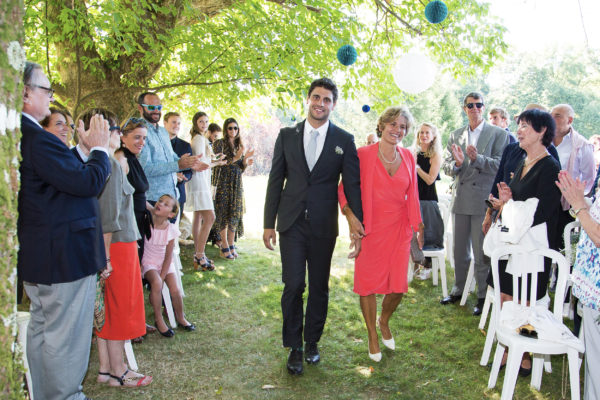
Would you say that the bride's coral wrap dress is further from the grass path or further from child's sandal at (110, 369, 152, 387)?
child's sandal at (110, 369, 152, 387)

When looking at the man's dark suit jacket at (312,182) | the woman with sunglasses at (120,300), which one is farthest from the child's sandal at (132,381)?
the man's dark suit jacket at (312,182)

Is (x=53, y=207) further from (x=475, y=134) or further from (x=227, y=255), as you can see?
(x=227, y=255)

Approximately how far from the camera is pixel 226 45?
17.6 feet

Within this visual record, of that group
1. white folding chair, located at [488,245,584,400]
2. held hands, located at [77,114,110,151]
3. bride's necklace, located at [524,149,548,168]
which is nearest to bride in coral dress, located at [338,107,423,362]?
white folding chair, located at [488,245,584,400]

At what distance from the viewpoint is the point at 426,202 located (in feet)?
18.2

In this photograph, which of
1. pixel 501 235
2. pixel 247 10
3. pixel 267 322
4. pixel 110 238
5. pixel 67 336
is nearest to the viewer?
pixel 67 336

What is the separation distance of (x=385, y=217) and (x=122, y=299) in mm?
2205

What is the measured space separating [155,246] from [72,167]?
1.87m

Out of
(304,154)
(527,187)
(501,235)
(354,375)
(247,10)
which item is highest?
(247,10)

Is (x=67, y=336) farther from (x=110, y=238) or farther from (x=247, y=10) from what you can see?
(x=247, y=10)

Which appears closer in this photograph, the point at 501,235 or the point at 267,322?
the point at 501,235

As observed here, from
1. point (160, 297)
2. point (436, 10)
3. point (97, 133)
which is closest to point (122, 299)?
point (160, 297)

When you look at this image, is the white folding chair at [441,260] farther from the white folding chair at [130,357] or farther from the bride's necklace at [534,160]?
the white folding chair at [130,357]

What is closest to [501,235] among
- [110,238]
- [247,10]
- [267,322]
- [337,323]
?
[337,323]
